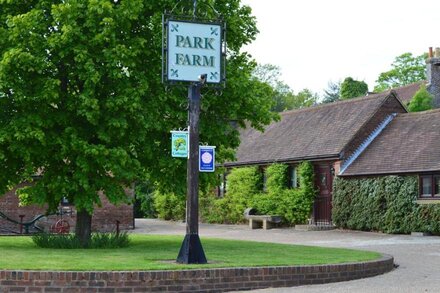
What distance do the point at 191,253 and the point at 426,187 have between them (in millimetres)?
17133

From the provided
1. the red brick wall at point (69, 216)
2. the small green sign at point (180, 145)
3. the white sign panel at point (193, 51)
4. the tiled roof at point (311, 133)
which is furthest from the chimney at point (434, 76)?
the small green sign at point (180, 145)

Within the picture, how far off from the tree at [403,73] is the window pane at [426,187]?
56.6m

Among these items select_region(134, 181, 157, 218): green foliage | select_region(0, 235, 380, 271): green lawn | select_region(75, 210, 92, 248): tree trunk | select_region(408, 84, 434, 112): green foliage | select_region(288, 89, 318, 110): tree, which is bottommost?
select_region(0, 235, 380, 271): green lawn

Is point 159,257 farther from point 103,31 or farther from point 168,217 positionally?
point 168,217

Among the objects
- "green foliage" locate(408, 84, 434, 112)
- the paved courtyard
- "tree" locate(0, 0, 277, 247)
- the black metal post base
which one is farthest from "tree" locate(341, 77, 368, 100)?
the black metal post base

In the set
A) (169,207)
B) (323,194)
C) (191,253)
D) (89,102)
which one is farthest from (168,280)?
(169,207)

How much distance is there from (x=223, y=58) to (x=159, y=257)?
176 inches

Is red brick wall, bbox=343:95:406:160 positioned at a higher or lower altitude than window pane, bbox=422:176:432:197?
higher

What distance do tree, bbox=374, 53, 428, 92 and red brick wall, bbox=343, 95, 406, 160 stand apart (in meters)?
49.5

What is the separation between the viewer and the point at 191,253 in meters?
14.4

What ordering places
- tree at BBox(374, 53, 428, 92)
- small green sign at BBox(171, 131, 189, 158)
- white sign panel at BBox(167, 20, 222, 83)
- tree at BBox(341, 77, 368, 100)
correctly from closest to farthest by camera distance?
1. small green sign at BBox(171, 131, 189, 158)
2. white sign panel at BBox(167, 20, 222, 83)
3. tree at BBox(341, 77, 368, 100)
4. tree at BBox(374, 53, 428, 92)

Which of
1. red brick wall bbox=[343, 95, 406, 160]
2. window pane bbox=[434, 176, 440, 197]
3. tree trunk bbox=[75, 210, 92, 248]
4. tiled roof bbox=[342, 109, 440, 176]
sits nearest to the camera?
tree trunk bbox=[75, 210, 92, 248]

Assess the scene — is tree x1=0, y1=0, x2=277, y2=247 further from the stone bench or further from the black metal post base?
the stone bench

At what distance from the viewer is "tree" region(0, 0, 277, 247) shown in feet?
57.8
